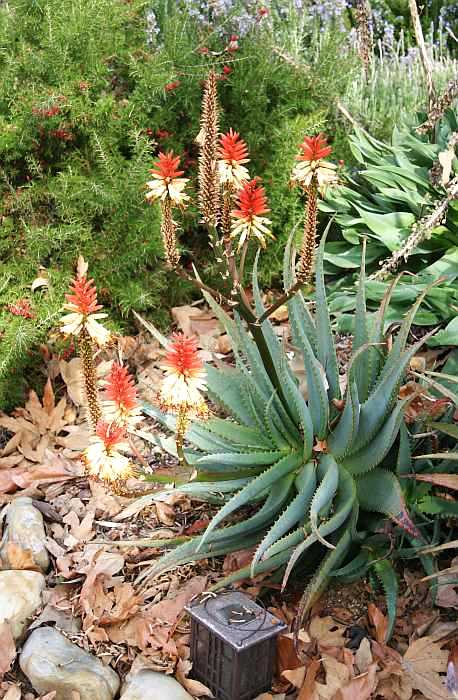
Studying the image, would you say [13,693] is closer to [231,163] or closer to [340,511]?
[340,511]

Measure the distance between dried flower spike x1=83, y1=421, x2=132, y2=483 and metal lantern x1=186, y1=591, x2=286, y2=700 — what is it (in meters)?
0.59

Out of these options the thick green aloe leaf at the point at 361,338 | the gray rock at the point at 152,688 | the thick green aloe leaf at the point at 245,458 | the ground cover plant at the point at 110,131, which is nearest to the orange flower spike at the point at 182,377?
the thick green aloe leaf at the point at 245,458

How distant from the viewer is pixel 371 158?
4363mm

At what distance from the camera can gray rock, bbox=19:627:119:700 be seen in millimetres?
2439

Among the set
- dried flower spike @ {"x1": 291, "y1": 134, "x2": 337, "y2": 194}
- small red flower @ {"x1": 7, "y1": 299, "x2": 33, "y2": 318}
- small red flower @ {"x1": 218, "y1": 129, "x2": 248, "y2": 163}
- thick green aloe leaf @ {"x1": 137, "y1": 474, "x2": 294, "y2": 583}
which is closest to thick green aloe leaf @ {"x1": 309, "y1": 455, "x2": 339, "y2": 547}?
thick green aloe leaf @ {"x1": 137, "y1": 474, "x2": 294, "y2": 583}

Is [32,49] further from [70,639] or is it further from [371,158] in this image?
[70,639]

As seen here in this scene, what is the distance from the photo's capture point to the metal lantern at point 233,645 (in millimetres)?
2320

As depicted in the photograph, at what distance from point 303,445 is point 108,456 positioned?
0.80 metres

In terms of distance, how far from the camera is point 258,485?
8.15 ft

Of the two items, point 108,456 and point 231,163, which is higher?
point 231,163

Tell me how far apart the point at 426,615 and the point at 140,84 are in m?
2.91

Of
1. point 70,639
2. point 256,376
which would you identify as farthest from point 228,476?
point 70,639

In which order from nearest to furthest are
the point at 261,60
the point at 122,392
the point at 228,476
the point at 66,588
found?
the point at 122,392, the point at 228,476, the point at 66,588, the point at 261,60

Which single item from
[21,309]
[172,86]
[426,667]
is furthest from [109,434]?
[172,86]
